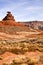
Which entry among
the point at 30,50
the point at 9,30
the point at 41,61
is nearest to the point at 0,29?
the point at 9,30

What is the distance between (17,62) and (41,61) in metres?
2.29

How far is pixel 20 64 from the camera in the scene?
13.5m

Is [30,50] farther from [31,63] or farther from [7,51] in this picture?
[31,63]

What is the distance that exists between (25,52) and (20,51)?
1.73 feet

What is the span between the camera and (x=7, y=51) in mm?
21781

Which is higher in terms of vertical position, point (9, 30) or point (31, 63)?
point (31, 63)

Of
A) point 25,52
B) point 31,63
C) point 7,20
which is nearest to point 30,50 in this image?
point 25,52

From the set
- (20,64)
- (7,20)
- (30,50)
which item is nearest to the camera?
(20,64)

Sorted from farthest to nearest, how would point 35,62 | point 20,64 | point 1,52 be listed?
point 1,52 → point 35,62 → point 20,64

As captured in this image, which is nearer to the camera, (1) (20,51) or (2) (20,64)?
(2) (20,64)

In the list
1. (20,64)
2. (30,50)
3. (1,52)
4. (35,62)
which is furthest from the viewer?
(30,50)

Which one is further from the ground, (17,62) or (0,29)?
(17,62)

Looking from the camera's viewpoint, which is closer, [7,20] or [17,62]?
[17,62]

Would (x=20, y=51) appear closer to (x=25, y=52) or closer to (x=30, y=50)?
A: (x=25, y=52)
